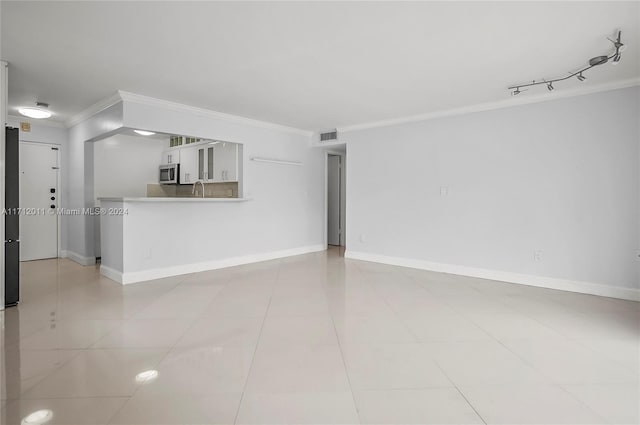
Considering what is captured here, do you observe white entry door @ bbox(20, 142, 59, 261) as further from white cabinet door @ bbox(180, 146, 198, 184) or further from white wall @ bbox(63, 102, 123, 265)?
white cabinet door @ bbox(180, 146, 198, 184)

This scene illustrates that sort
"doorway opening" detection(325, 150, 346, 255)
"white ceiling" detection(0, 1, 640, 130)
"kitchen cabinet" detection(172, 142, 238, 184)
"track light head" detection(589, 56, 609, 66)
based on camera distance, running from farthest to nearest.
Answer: "doorway opening" detection(325, 150, 346, 255), "kitchen cabinet" detection(172, 142, 238, 184), "track light head" detection(589, 56, 609, 66), "white ceiling" detection(0, 1, 640, 130)

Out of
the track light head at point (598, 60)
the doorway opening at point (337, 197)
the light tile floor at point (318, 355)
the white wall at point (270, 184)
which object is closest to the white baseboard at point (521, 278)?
the light tile floor at point (318, 355)

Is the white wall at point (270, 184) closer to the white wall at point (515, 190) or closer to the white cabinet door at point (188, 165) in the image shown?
the white wall at point (515, 190)

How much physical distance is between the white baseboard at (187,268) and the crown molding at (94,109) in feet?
7.44

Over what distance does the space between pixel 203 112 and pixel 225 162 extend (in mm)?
1163

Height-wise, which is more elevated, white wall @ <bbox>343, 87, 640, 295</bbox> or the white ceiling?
the white ceiling

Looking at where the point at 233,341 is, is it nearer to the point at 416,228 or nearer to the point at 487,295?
the point at 487,295

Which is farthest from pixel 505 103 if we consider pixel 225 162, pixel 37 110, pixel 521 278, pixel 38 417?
pixel 37 110

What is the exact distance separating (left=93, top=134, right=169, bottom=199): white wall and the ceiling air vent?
3527 mm

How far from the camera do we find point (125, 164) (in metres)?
6.84

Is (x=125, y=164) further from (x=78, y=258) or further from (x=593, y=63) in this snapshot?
(x=593, y=63)

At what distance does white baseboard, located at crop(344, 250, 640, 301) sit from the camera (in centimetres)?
384

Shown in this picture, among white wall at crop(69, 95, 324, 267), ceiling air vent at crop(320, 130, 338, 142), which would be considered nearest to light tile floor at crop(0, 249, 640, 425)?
white wall at crop(69, 95, 324, 267)

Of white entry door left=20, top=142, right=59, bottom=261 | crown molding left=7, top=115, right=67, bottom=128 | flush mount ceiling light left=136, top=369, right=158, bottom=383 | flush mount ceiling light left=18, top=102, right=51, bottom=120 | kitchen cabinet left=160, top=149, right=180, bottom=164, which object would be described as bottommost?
flush mount ceiling light left=136, top=369, right=158, bottom=383
